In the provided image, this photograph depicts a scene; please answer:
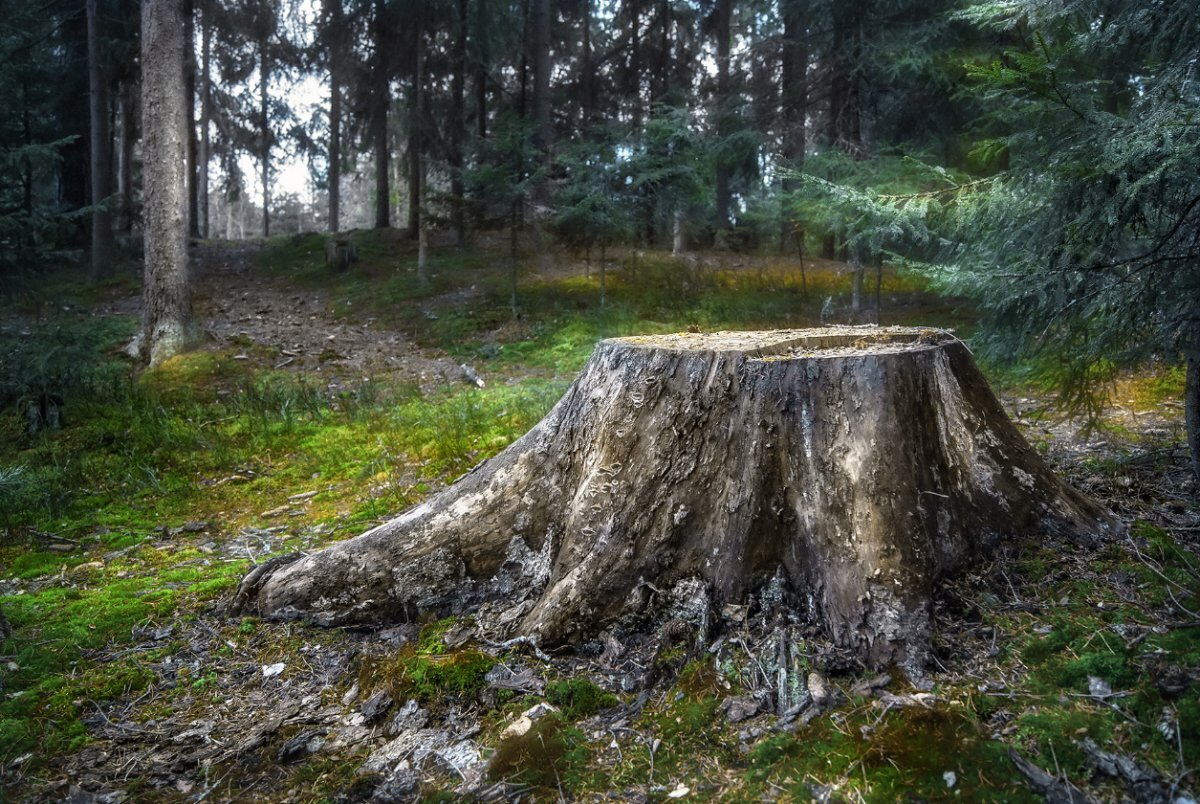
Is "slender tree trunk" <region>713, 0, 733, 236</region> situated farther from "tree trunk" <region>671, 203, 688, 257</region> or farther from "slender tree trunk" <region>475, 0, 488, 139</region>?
"slender tree trunk" <region>475, 0, 488, 139</region>

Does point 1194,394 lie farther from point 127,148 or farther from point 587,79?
point 127,148

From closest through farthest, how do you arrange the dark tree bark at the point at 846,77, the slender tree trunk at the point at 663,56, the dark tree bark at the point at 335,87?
the dark tree bark at the point at 846,77 → the dark tree bark at the point at 335,87 → the slender tree trunk at the point at 663,56

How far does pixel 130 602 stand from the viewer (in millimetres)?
3965

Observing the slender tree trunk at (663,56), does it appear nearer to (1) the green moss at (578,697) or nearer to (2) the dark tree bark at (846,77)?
(2) the dark tree bark at (846,77)

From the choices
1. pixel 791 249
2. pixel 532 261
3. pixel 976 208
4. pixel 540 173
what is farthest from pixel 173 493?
pixel 791 249

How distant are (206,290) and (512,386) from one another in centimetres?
1160

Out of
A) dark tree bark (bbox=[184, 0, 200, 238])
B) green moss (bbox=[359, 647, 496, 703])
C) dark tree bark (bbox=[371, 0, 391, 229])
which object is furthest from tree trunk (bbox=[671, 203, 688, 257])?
green moss (bbox=[359, 647, 496, 703])

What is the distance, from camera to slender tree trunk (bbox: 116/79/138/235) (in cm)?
1978

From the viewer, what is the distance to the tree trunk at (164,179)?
9.62 m

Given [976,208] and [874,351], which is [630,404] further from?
[976,208]

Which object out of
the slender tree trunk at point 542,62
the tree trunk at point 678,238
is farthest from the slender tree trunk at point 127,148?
the tree trunk at point 678,238

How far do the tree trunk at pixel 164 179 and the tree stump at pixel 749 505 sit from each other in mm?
8293

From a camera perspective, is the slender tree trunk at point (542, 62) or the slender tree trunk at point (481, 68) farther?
the slender tree trunk at point (481, 68)

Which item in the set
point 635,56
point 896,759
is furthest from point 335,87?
point 896,759
